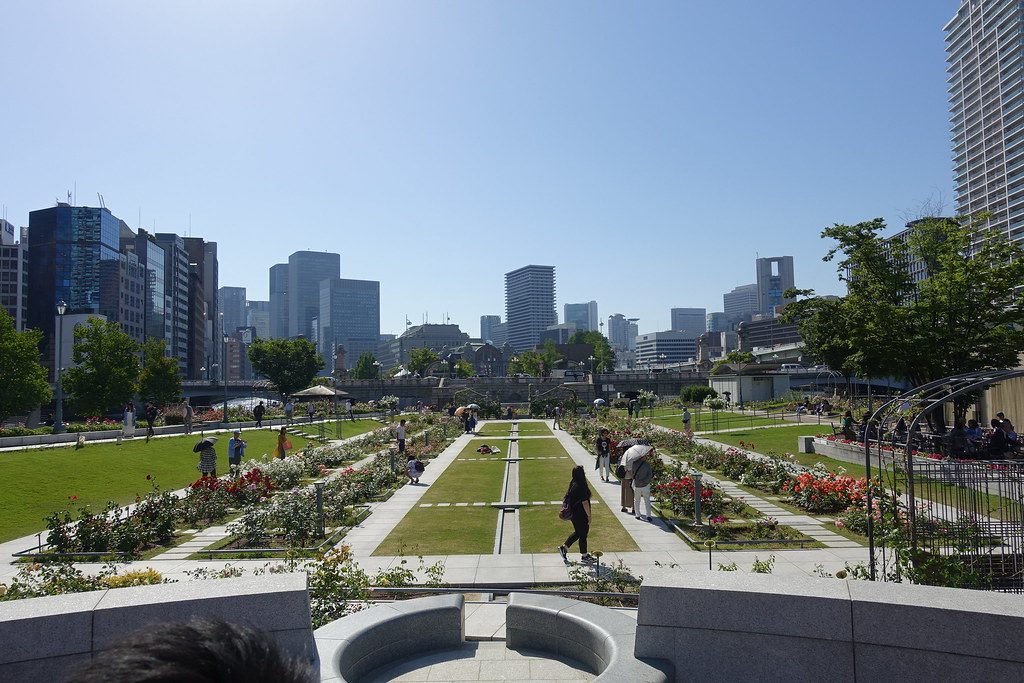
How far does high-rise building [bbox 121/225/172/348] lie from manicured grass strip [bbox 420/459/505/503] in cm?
10659

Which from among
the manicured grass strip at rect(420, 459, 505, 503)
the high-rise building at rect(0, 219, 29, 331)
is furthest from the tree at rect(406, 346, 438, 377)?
the manicured grass strip at rect(420, 459, 505, 503)

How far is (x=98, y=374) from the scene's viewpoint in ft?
146

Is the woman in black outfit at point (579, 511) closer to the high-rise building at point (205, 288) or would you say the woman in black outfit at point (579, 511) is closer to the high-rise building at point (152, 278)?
the high-rise building at point (152, 278)

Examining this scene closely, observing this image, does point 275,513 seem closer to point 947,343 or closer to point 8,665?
point 8,665

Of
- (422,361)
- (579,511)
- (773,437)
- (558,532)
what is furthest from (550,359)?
(579,511)

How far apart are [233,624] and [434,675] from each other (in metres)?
6.45

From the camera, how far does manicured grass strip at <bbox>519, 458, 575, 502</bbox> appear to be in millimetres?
20961

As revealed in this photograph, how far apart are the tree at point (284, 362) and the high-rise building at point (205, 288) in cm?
7532

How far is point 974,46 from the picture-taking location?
123 meters

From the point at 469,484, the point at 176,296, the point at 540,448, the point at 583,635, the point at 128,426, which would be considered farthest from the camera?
the point at 176,296


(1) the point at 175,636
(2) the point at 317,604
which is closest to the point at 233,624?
(1) the point at 175,636

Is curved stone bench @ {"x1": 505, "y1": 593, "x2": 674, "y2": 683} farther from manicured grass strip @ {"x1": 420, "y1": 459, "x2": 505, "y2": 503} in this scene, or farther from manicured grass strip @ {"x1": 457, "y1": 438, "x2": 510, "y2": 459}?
manicured grass strip @ {"x1": 457, "y1": 438, "x2": 510, "y2": 459}

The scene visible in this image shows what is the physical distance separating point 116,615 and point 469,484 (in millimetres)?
18343

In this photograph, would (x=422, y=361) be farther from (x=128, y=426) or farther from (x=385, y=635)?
(x=385, y=635)
